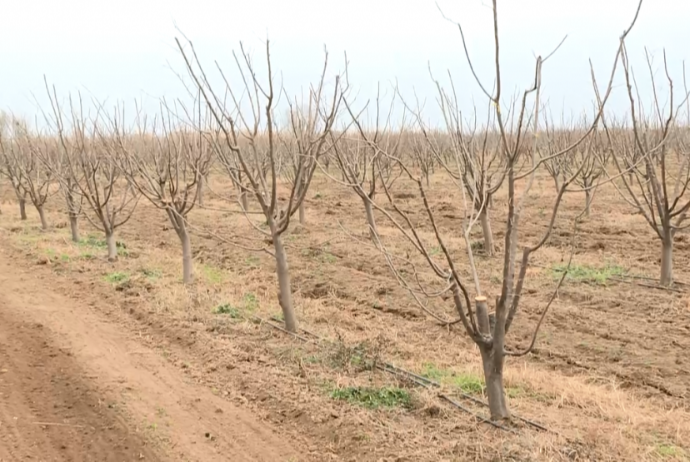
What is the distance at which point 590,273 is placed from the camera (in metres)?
8.02

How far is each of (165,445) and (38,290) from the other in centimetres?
456

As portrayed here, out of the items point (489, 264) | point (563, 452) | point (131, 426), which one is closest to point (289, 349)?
point (131, 426)

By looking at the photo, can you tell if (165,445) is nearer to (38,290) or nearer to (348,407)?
(348,407)

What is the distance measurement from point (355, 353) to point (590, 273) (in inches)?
195

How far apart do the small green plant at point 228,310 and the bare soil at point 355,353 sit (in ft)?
0.08

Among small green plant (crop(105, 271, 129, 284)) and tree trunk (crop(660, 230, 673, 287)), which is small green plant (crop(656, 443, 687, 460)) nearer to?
tree trunk (crop(660, 230, 673, 287))

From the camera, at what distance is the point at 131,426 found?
11.4 ft

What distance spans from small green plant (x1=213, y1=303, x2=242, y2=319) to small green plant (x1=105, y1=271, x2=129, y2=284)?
6.27 feet

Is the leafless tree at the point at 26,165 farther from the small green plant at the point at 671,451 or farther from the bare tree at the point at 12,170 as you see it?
the small green plant at the point at 671,451

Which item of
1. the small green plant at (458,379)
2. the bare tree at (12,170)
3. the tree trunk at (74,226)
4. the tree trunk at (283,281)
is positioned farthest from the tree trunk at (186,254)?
the bare tree at (12,170)

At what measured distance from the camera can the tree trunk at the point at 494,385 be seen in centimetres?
315

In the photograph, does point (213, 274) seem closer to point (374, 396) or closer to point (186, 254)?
point (186, 254)

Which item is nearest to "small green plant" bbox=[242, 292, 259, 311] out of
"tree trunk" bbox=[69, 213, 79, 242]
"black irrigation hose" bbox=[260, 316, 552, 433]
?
"black irrigation hose" bbox=[260, 316, 552, 433]

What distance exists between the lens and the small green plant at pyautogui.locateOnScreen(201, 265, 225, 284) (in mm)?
7749
